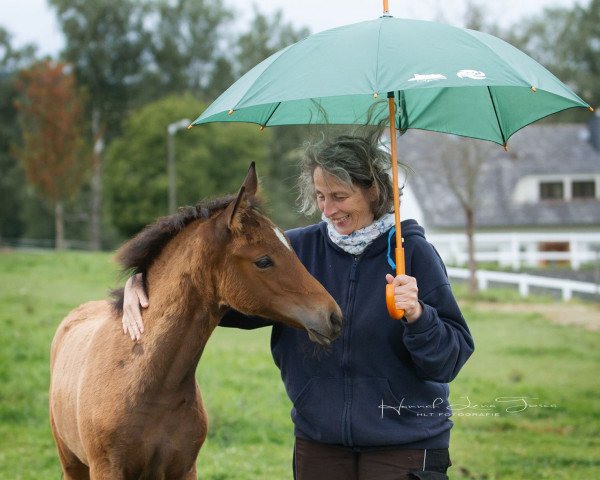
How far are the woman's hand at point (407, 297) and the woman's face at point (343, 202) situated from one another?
49 cm

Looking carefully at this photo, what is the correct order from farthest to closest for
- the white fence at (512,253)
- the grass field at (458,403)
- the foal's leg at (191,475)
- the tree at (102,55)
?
the tree at (102,55) < the white fence at (512,253) < the grass field at (458,403) < the foal's leg at (191,475)

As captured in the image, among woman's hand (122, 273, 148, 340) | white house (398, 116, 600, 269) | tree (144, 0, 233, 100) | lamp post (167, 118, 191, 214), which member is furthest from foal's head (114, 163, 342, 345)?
tree (144, 0, 233, 100)

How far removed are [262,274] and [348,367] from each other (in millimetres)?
577

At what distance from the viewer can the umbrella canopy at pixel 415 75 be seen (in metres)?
3.13

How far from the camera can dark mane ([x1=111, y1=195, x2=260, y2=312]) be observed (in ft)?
12.7

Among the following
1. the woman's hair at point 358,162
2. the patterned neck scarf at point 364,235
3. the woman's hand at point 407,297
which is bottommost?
the woman's hand at point 407,297

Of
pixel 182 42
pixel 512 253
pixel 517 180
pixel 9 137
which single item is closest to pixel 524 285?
pixel 512 253

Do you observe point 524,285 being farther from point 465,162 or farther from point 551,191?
point 551,191

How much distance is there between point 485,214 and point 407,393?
32.8 metres

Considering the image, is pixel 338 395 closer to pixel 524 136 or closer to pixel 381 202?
pixel 381 202

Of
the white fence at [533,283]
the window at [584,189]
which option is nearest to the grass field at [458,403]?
the white fence at [533,283]

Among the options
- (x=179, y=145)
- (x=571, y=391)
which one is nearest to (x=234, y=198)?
(x=571, y=391)

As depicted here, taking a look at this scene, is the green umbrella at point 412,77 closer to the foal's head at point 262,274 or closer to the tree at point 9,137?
the foal's head at point 262,274

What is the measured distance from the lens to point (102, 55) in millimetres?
44719
